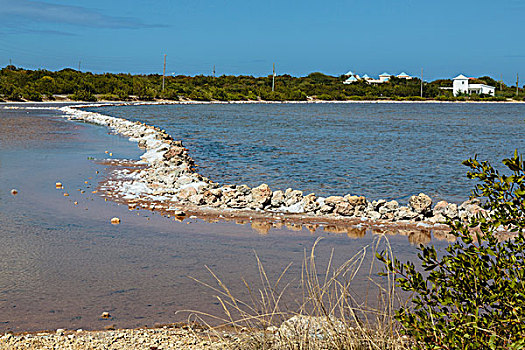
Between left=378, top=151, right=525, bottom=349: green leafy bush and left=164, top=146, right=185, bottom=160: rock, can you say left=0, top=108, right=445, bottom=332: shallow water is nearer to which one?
left=378, top=151, right=525, bottom=349: green leafy bush

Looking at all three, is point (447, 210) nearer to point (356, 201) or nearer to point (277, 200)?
point (356, 201)

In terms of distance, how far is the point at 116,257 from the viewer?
6422 millimetres

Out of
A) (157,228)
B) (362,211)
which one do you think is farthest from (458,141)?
(157,228)

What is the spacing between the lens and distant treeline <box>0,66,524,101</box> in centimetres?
6494

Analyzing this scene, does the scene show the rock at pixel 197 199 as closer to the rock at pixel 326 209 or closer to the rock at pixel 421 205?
the rock at pixel 326 209

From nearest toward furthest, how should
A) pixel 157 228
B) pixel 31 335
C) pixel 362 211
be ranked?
pixel 31 335 → pixel 157 228 → pixel 362 211

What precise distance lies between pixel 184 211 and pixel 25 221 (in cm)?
233

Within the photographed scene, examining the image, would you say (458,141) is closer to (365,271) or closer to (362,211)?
(362,211)

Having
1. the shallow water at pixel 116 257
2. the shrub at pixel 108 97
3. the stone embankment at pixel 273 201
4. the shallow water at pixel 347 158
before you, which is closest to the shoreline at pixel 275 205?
the stone embankment at pixel 273 201

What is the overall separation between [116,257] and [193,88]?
77.2m

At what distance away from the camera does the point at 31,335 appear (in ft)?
13.7

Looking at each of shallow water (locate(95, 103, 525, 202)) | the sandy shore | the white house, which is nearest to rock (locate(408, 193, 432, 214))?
shallow water (locate(95, 103, 525, 202))

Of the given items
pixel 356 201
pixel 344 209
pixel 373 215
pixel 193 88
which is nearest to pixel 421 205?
pixel 373 215

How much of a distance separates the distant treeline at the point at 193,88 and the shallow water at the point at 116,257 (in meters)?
51.6
